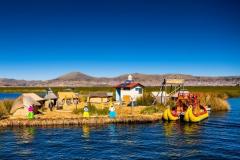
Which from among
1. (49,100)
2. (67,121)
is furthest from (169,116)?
(49,100)

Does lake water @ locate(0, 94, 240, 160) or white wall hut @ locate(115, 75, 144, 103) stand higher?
white wall hut @ locate(115, 75, 144, 103)

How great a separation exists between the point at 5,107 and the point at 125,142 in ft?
68.7

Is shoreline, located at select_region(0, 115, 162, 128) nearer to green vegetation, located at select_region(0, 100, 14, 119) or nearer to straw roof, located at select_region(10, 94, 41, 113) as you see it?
green vegetation, located at select_region(0, 100, 14, 119)

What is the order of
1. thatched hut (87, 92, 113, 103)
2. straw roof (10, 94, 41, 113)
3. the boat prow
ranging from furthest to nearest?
thatched hut (87, 92, 113, 103) → straw roof (10, 94, 41, 113) → the boat prow

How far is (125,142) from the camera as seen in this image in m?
28.6

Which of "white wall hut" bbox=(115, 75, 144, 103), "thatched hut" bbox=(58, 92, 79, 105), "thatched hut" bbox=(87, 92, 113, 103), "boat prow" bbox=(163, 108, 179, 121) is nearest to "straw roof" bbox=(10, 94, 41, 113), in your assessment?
"thatched hut" bbox=(58, 92, 79, 105)

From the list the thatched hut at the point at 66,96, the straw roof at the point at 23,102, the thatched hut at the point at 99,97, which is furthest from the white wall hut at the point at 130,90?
the straw roof at the point at 23,102

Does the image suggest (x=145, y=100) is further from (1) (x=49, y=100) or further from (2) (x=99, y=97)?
(1) (x=49, y=100)

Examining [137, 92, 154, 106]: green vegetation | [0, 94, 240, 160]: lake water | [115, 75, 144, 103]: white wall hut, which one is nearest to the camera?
[0, 94, 240, 160]: lake water

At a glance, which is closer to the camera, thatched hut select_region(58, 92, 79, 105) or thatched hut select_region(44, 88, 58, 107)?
thatched hut select_region(44, 88, 58, 107)

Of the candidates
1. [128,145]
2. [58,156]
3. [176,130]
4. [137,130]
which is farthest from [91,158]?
[176,130]

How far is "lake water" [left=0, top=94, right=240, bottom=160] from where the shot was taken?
24.4 metres

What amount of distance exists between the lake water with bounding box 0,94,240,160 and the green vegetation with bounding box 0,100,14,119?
20.2 feet

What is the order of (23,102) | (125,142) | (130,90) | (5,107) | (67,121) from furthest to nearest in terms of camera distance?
(130,90)
(5,107)
(23,102)
(67,121)
(125,142)
